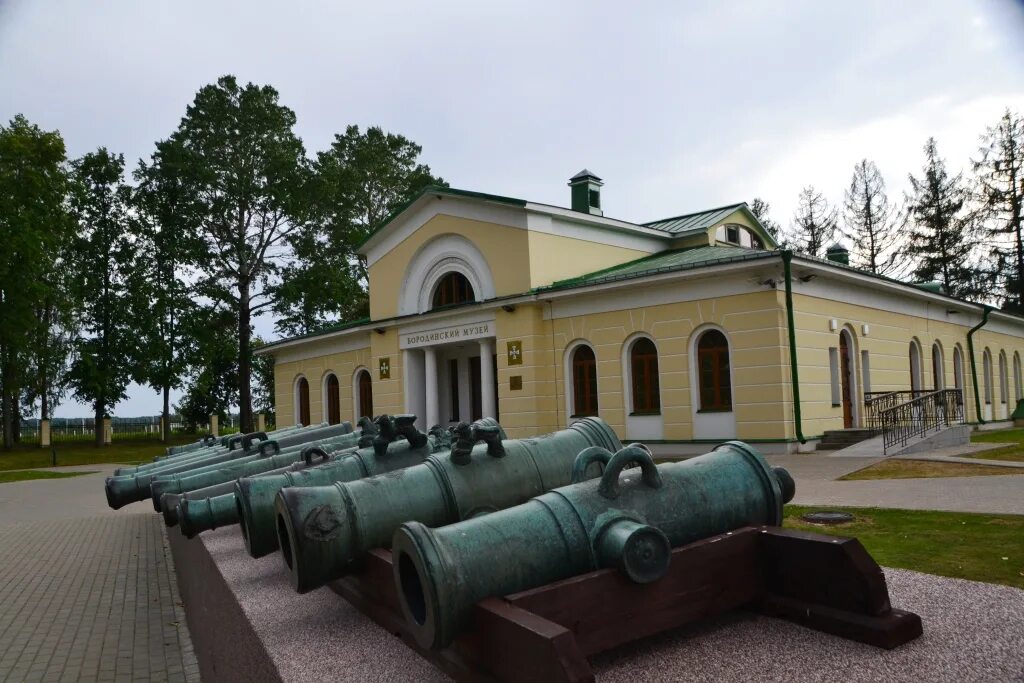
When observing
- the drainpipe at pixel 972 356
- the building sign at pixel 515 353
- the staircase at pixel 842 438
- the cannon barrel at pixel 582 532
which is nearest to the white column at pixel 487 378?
the building sign at pixel 515 353

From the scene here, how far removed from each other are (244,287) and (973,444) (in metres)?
30.2

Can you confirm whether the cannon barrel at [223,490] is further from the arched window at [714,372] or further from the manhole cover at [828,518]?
the arched window at [714,372]

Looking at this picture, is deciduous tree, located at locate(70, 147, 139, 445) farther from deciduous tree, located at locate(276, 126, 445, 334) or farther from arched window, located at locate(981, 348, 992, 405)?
arched window, located at locate(981, 348, 992, 405)

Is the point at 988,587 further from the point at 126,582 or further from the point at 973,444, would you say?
the point at 973,444

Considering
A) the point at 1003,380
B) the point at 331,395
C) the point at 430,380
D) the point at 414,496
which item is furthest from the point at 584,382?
the point at 1003,380

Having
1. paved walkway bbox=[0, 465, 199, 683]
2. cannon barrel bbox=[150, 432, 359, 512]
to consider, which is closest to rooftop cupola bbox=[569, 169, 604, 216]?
paved walkway bbox=[0, 465, 199, 683]

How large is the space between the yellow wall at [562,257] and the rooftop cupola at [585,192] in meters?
1.84

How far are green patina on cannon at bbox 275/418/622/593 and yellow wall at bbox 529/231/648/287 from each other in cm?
1601

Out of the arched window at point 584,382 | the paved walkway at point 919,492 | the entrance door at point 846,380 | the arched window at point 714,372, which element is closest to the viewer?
the paved walkway at point 919,492

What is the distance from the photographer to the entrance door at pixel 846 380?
59.2 feet

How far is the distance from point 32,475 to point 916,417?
26014 millimetres

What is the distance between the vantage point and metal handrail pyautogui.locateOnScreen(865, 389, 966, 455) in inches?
608

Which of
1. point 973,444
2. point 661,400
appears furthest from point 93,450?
point 973,444

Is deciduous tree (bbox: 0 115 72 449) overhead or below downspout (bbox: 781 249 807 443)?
overhead
